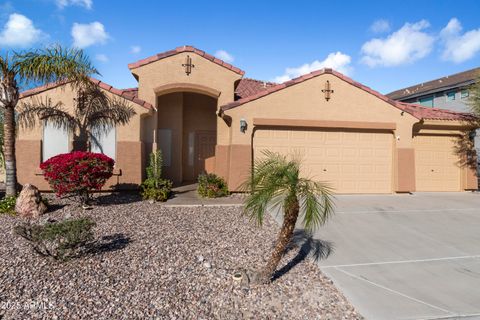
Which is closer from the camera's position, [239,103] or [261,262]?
[261,262]

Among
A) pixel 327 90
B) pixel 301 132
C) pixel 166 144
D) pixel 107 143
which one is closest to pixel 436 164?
pixel 327 90

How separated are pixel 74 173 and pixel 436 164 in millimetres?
13689

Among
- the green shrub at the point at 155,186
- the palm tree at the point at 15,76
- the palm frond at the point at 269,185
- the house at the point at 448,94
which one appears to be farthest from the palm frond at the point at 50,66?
the house at the point at 448,94

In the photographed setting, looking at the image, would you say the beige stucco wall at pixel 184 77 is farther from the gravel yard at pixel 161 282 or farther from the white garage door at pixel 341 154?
the gravel yard at pixel 161 282

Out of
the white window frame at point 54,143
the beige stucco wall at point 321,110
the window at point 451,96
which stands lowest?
the white window frame at point 54,143

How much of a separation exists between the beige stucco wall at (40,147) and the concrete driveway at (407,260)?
7.11 metres

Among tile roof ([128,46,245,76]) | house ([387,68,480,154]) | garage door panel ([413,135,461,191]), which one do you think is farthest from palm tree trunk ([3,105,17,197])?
house ([387,68,480,154])

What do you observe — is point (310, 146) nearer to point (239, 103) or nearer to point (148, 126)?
point (239, 103)

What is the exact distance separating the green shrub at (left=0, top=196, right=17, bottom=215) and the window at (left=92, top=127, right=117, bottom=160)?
9.98 feet

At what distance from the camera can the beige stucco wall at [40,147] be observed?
10.2 m

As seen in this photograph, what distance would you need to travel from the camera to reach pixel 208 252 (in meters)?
5.41

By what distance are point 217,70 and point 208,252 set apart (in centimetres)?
852

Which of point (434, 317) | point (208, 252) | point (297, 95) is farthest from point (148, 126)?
point (434, 317)

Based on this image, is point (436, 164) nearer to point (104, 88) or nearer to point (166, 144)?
point (166, 144)
